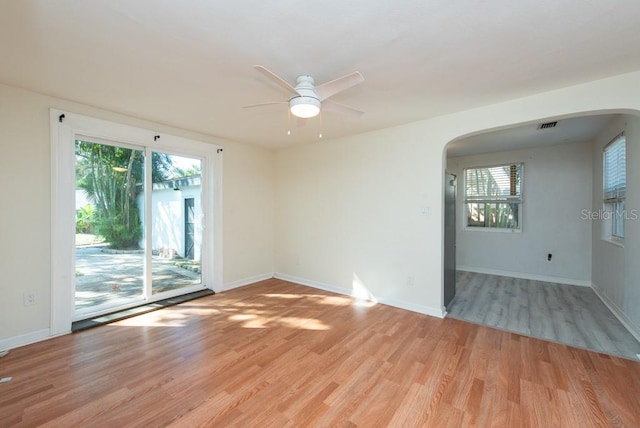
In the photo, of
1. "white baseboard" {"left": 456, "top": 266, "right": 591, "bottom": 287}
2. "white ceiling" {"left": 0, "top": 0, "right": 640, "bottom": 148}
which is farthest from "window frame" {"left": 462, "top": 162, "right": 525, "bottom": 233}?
"white ceiling" {"left": 0, "top": 0, "right": 640, "bottom": 148}

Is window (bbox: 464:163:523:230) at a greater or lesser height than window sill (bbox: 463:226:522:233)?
greater

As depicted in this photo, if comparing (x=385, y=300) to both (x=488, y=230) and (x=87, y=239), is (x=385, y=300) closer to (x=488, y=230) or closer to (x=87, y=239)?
(x=488, y=230)

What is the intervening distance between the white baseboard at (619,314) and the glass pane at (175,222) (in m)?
5.52

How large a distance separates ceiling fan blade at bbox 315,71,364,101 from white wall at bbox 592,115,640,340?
322cm

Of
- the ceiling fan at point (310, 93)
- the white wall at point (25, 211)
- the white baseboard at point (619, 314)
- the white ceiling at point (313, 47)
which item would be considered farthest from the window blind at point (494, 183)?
the white wall at point (25, 211)

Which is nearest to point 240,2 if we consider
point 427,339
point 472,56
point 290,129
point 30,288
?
point 472,56

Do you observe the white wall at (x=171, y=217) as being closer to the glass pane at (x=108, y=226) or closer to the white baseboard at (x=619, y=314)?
the glass pane at (x=108, y=226)

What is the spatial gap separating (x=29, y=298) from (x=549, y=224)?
7712 millimetres

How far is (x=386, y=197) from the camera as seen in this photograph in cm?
390

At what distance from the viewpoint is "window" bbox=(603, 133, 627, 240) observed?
136 inches

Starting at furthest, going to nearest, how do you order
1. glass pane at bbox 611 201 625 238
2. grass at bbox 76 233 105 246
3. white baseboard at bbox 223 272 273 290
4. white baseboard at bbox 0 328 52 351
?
white baseboard at bbox 223 272 273 290 < glass pane at bbox 611 201 625 238 < grass at bbox 76 233 105 246 < white baseboard at bbox 0 328 52 351

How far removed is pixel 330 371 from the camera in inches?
89.5

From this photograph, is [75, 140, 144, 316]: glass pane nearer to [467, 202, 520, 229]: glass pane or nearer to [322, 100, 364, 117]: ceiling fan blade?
[322, 100, 364, 117]: ceiling fan blade

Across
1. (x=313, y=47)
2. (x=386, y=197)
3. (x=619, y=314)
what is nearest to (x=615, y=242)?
(x=619, y=314)
